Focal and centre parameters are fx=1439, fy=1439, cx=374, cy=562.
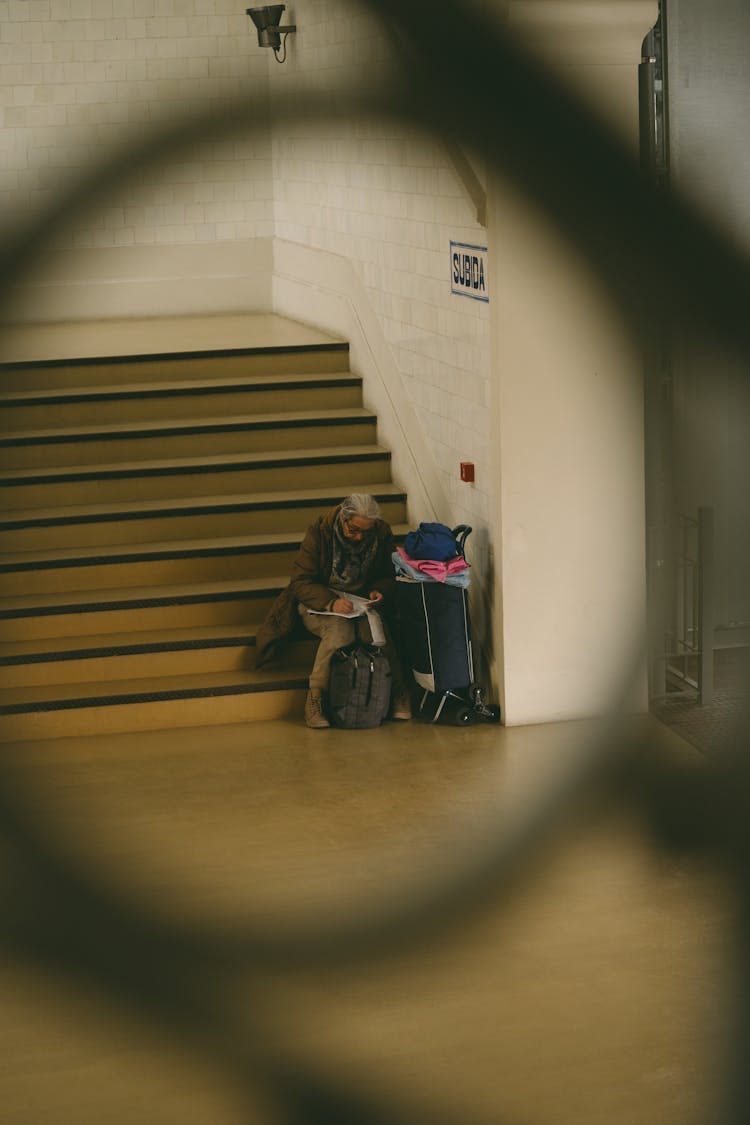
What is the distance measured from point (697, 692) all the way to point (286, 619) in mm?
1398

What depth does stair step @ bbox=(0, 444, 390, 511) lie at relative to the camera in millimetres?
5496

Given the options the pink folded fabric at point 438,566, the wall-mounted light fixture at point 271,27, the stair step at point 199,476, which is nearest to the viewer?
the wall-mounted light fixture at point 271,27

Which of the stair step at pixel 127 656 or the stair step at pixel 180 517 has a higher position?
the stair step at pixel 180 517

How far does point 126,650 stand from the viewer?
498 centimetres

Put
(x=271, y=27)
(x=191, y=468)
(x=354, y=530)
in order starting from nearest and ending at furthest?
(x=271, y=27), (x=354, y=530), (x=191, y=468)

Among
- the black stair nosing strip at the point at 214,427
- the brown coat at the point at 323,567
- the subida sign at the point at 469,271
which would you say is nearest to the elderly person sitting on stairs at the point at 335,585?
the brown coat at the point at 323,567

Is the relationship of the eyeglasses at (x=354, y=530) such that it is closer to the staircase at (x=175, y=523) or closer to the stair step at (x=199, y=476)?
the staircase at (x=175, y=523)

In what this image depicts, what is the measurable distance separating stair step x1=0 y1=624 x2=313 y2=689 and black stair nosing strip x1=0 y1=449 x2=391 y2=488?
0.70m

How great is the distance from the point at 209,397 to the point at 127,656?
4.16 ft

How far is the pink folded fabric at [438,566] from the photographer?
4.52 m

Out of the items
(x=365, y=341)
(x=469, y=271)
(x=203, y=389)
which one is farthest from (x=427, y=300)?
(x=203, y=389)

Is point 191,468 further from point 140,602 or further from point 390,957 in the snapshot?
point 390,957

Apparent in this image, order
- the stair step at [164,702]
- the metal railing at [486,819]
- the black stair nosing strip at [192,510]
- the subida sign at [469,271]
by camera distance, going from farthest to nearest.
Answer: the black stair nosing strip at [192,510]
the stair step at [164,702]
the subida sign at [469,271]
the metal railing at [486,819]

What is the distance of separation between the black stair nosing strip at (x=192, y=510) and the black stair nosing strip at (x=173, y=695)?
85 cm
